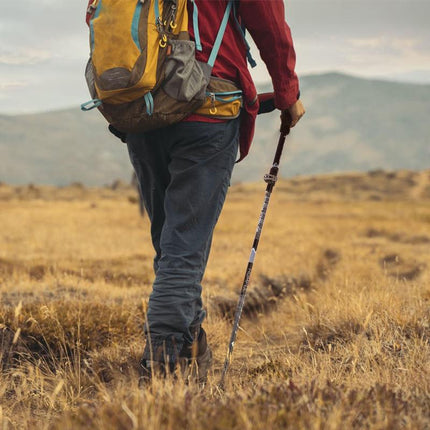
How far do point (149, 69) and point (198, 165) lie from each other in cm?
57

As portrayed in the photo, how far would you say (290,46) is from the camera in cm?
312

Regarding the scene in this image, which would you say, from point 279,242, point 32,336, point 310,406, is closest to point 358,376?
point 310,406

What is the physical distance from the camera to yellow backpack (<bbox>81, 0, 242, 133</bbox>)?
2789 millimetres

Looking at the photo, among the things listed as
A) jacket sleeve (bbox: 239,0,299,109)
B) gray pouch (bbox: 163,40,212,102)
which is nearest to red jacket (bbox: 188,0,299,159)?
jacket sleeve (bbox: 239,0,299,109)

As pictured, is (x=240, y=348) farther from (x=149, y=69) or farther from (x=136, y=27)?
(x=136, y=27)

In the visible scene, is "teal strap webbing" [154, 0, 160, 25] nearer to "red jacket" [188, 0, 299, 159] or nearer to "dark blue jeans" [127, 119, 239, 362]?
"red jacket" [188, 0, 299, 159]

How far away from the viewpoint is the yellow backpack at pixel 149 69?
2.79 meters

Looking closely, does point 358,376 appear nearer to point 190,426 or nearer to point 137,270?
point 190,426

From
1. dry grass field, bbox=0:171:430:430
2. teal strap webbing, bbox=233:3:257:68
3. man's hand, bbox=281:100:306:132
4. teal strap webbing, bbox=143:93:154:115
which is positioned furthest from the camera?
man's hand, bbox=281:100:306:132

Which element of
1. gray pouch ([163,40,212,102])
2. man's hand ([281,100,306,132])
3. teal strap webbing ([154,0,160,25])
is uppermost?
teal strap webbing ([154,0,160,25])

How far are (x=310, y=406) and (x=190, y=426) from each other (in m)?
0.46

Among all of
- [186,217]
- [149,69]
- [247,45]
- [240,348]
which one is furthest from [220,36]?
[240,348]

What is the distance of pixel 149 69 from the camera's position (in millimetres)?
2801

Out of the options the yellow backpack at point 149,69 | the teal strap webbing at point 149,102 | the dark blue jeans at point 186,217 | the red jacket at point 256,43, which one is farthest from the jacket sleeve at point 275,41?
the teal strap webbing at point 149,102
